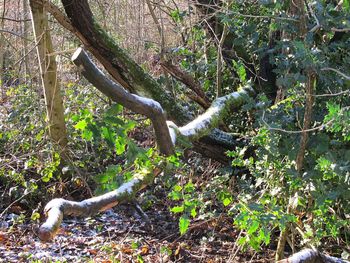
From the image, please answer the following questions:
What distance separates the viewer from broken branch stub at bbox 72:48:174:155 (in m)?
2.06

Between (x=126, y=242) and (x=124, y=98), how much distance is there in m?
2.69

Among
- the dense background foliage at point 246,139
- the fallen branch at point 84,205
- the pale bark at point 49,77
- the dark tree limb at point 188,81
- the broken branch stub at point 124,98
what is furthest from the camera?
the pale bark at point 49,77

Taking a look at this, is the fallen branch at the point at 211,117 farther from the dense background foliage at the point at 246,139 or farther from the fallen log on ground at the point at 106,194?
the fallen log on ground at the point at 106,194

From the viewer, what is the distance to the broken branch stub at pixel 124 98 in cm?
206

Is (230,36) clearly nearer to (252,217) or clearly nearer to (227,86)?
(227,86)

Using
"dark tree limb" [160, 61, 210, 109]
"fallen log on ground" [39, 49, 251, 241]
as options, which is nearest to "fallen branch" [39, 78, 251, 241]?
"fallen log on ground" [39, 49, 251, 241]

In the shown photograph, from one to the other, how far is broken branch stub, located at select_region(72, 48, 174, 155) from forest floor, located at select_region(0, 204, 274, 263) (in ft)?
5.65

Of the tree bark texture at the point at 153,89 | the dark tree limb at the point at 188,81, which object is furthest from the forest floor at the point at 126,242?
the dark tree limb at the point at 188,81

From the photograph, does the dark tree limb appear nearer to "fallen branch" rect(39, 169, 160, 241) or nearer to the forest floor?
the forest floor

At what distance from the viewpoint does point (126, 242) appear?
4.61 m

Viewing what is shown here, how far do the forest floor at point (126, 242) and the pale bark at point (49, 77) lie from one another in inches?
36.9

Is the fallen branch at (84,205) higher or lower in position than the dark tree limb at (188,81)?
lower

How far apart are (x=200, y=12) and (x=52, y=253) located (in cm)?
280

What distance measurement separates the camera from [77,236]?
485 centimetres
